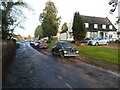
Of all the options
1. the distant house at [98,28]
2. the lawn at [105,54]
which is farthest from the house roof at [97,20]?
the lawn at [105,54]

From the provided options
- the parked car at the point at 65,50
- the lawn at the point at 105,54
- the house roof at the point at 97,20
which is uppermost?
the house roof at the point at 97,20

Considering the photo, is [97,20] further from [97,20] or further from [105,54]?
[105,54]

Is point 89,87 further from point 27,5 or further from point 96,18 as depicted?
point 96,18

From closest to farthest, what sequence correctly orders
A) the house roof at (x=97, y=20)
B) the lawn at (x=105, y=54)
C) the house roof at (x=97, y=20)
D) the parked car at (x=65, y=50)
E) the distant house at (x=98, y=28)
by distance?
the lawn at (x=105, y=54) < the parked car at (x=65, y=50) < the distant house at (x=98, y=28) < the house roof at (x=97, y=20) < the house roof at (x=97, y=20)

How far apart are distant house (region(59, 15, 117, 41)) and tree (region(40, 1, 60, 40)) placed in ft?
19.0

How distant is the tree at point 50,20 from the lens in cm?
8031

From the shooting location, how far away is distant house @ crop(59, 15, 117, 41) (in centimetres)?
7781

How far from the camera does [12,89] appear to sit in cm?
1168

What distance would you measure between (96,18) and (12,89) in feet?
244

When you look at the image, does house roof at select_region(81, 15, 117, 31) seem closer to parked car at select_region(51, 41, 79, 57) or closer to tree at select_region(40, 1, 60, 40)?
tree at select_region(40, 1, 60, 40)

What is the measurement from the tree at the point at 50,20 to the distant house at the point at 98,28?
229 inches

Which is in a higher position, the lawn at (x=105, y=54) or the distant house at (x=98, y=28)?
the distant house at (x=98, y=28)

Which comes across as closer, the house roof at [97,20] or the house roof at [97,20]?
the house roof at [97,20]

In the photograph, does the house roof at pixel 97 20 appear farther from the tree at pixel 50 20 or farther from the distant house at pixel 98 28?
the tree at pixel 50 20
